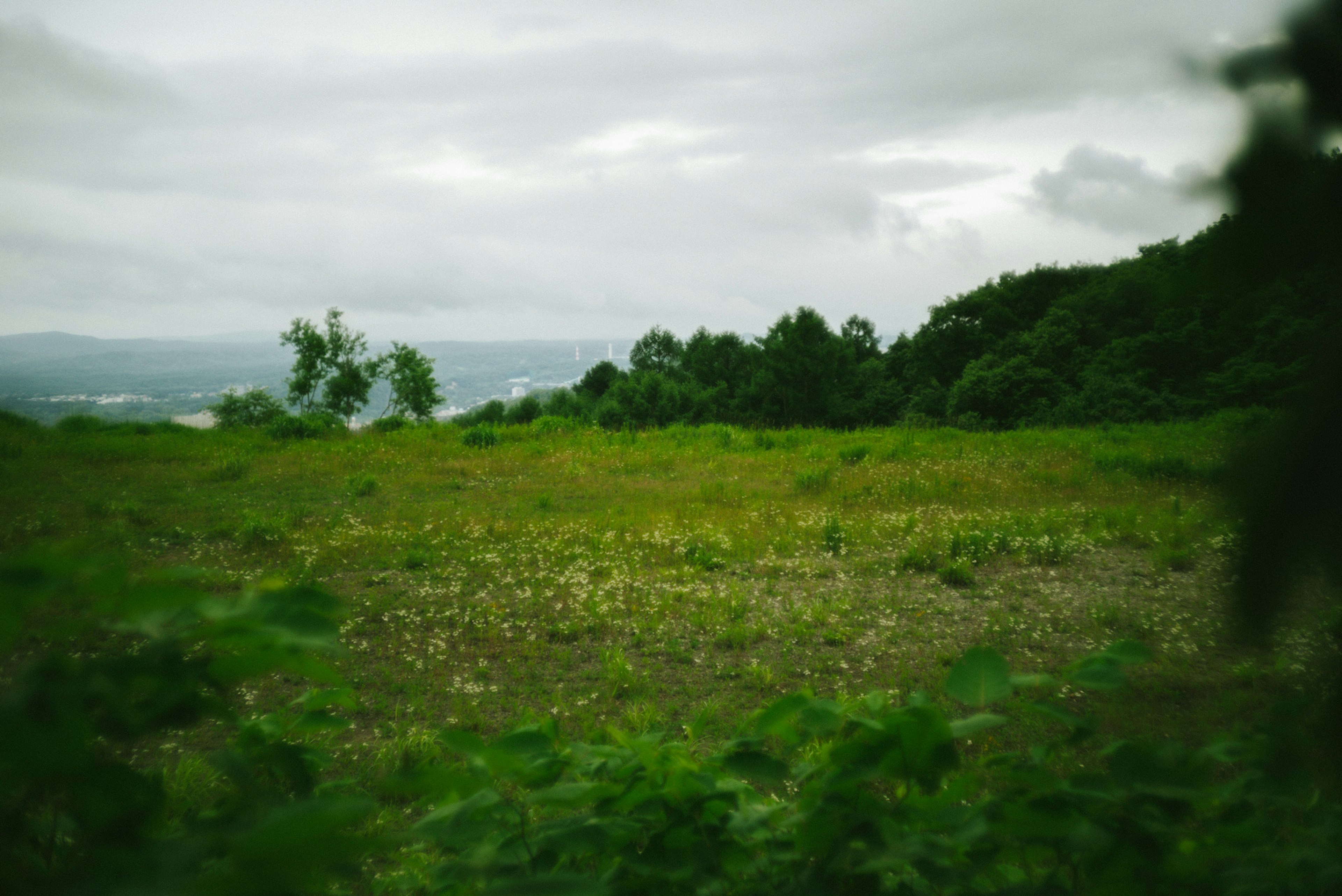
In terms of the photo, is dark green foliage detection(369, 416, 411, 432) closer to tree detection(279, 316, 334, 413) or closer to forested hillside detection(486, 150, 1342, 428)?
forested hillside detection(486, 150, 1342, 428)

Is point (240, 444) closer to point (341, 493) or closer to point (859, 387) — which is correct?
point (341, 493)

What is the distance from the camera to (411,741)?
132 inches

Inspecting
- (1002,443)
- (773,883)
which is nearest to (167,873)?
(773,883)

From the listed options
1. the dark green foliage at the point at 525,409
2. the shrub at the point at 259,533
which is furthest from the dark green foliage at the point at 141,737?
the dark green foliage at the point at 525,409

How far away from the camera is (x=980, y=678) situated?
1.05 meters

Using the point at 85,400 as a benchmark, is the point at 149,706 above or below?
below

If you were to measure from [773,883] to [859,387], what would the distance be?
166 feet

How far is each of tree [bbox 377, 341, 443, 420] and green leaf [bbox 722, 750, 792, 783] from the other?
166ft

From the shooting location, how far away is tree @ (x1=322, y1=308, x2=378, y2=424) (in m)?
41.2

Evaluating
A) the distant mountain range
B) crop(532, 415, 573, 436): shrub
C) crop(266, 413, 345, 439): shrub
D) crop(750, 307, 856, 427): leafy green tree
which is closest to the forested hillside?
crop(750, 307, 856, 427): leafy green tree

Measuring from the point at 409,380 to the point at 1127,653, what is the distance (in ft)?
174

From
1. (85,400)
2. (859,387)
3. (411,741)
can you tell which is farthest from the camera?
(859,387)

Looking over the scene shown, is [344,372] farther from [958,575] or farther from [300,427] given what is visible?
[958,575]

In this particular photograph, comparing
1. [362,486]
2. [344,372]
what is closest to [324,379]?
[344,372]
